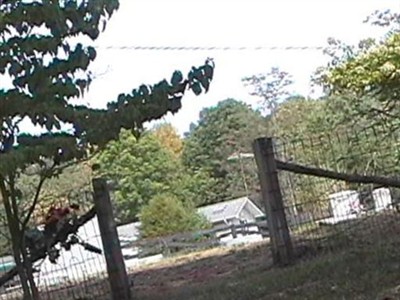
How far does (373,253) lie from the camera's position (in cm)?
616

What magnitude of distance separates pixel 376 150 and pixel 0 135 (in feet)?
13.2

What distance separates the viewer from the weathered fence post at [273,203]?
6629mm

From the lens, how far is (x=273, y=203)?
6.66 meters

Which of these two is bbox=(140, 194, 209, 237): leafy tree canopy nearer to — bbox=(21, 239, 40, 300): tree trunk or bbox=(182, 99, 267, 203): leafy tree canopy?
bbox=(182, 99, 267, 203): leafy tree canopy

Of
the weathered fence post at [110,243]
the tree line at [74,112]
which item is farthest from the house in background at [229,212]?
the weathered fence post at [110,243]

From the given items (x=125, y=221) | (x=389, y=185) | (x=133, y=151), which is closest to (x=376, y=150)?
(x=389, y=185)

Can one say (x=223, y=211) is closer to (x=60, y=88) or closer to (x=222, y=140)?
(x=222, y=140)

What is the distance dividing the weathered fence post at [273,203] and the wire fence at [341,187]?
0.31 feet

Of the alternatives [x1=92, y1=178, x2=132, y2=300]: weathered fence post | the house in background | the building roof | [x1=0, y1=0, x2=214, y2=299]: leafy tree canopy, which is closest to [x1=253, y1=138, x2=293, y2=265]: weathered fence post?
[x1=92, y1=178, x2=132, y2=300]: weathered fence post

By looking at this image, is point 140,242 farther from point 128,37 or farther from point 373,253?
point 373,253

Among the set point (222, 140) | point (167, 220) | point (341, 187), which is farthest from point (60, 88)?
point (222, 140)

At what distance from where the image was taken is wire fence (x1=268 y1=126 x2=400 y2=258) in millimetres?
6859

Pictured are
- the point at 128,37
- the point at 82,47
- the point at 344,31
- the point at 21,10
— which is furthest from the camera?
the point at 344,31

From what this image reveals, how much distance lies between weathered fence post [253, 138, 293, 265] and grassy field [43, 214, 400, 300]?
0.15 meters
